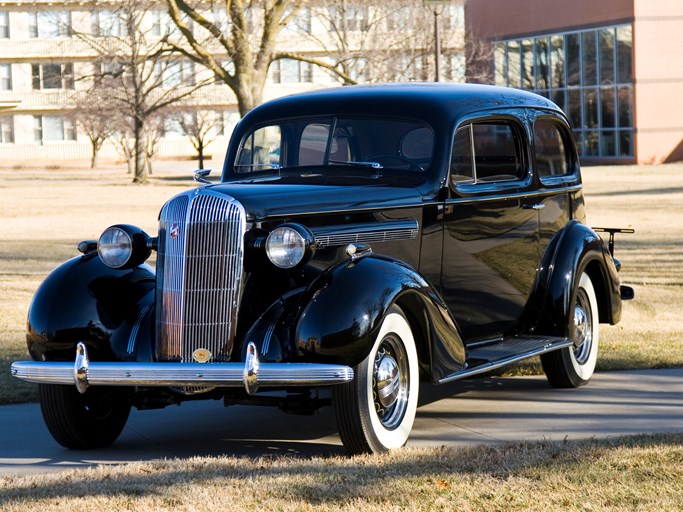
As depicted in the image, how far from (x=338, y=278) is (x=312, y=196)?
645 mm

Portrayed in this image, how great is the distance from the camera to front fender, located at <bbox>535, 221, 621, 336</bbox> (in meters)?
7.83

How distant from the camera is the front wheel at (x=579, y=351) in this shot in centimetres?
798

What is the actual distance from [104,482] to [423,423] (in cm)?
223

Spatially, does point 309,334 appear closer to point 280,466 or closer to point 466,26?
point 280,466

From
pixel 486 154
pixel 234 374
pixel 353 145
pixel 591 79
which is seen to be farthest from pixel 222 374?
pixel 591 79

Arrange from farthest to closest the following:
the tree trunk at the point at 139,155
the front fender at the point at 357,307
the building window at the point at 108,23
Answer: the tree trunk at the point at 139,155 → the building window at the point at 108,23 → the front fender at the point at 357,307

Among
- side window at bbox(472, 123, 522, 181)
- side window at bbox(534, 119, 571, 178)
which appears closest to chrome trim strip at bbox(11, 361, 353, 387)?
side window at bbox(472, 123, 522, 181)

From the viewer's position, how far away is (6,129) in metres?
74.4

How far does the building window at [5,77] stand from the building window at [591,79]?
3553cm

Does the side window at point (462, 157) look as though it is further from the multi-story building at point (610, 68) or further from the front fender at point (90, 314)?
the multi-story building at point (610, 68)

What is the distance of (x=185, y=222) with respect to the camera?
6.02 meters

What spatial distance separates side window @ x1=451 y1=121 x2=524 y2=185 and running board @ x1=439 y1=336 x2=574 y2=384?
3.48 feet

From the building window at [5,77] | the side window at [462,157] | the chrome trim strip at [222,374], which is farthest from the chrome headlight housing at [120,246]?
the building window at [5,77]

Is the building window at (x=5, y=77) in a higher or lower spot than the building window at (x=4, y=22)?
lower
